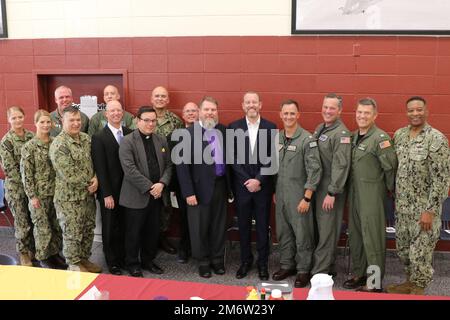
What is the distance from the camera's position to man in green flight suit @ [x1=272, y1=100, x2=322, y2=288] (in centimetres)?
383

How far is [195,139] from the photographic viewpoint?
4035 mm

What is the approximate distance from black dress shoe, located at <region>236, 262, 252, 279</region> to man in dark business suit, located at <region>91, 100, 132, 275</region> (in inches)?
43.9

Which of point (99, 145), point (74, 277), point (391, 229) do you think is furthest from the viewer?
point (391, 229)

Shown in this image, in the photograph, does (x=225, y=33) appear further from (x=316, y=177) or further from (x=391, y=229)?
(x=391, y=229)

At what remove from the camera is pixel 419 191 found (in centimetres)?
355

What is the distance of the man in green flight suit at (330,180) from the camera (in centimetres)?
372

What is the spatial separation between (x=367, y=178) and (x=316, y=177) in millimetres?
413

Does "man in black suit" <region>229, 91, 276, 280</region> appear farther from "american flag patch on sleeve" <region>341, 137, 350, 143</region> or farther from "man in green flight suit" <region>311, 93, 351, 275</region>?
"american flag patch on sleeve" <region>341, 137, 350, 143</region>

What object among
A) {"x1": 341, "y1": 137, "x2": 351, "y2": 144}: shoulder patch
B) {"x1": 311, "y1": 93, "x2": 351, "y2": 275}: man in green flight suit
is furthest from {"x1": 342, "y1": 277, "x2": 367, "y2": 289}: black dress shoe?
{"x1": 341, "y1": 137, "x2": 351, "y2": 144}: shoulder patch

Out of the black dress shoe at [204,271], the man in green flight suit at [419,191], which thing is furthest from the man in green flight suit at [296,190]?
the man in green flight suit at [419,191]

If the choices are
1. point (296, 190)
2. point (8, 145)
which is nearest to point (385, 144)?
point (296, 190)

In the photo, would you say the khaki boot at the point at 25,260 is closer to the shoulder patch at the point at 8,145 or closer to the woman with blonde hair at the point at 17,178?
the woman with blonde hair at the point at 17,178

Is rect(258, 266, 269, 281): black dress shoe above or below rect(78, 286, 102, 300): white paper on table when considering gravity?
below

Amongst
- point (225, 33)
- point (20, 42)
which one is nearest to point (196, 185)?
point (225, 33)
